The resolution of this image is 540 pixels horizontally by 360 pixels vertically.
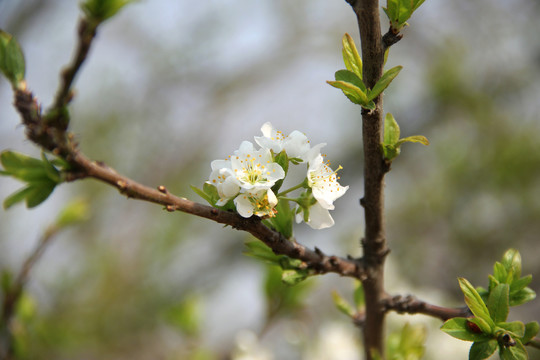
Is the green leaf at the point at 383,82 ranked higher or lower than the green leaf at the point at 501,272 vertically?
higher

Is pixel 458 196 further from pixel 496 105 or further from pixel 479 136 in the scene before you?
pixel 496 105

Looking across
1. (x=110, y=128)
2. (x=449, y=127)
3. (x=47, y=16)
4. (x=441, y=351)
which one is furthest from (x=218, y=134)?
(x=441, y=351)

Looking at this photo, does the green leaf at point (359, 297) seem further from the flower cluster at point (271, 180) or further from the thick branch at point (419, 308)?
the flower cluster at point (271, 180)

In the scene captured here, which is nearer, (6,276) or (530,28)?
(6,276)

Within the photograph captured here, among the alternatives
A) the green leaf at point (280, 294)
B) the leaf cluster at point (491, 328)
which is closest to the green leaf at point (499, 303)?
the leaf cluster at point (491, 328)

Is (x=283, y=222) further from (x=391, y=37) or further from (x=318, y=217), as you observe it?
(x=391, y=37)

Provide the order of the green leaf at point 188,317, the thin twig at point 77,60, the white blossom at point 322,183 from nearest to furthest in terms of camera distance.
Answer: the thin twig at point 77,60
the white blossom at point 322,183
the green leaf at point 188,317

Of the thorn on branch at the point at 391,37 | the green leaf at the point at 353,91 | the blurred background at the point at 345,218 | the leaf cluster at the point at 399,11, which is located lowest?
the blurred background at the point at 345,218
